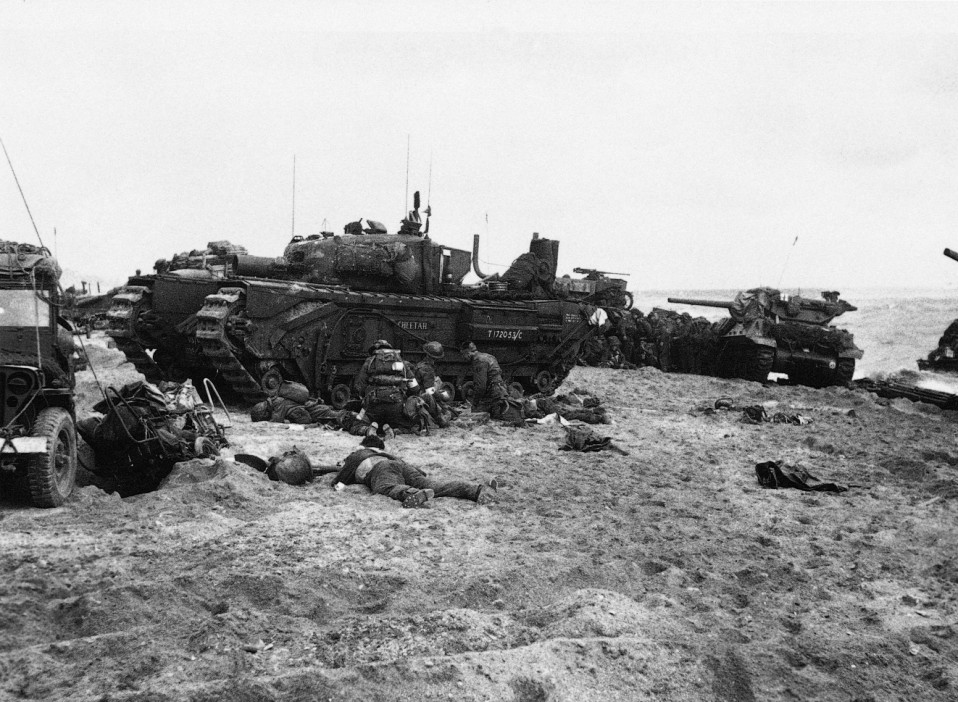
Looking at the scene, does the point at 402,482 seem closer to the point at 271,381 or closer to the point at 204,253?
the point at 271,381

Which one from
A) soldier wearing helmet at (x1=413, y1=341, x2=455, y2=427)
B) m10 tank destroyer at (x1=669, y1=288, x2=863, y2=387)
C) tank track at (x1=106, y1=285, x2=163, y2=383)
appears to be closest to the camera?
soldier wearing helmet at (x1=413, y1=341, x2=455, y2=427)

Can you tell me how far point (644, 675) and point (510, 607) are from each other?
1078 millimetres

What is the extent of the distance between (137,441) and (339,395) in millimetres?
5941

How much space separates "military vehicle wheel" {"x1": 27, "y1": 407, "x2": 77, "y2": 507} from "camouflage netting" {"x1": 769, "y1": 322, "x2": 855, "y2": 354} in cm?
1774

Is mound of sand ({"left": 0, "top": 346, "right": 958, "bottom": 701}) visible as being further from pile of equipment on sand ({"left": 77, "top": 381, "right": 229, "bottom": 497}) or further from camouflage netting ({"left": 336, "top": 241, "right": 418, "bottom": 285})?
camouflage netting ({"left": 336, "top": 241, "right": 418, "bottom": 285})

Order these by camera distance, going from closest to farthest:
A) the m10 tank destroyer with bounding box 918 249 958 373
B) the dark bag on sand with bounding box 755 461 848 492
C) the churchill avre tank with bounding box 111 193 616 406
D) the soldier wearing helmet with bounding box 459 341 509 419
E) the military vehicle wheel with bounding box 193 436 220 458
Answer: the military vehicle wheel with bounding box 193 436 220 458, the dark bag on sand with bounding box 755 461 848 492, the churchill avre tank with bounding box 111 193 616 406, the soldier wearing helmet with bounding box 459 341 509 419, the m10 tank destroyer with bounding box 918 249 958 373

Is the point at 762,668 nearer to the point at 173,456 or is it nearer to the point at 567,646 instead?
the point at 567,646

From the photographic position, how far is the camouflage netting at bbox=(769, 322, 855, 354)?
21031 millimetres

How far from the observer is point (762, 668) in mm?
4227

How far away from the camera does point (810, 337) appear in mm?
21188

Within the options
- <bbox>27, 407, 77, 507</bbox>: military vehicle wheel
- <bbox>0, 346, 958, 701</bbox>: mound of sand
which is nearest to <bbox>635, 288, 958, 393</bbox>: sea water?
<bbox>0, 346, 958, 701</bbox>: mound of sand

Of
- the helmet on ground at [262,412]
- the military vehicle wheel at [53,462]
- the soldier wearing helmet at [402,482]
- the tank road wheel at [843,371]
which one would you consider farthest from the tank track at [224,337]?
the tank road wheel at [843,371]

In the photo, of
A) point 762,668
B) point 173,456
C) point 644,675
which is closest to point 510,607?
point 644,675

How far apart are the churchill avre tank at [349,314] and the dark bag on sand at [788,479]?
689cm
